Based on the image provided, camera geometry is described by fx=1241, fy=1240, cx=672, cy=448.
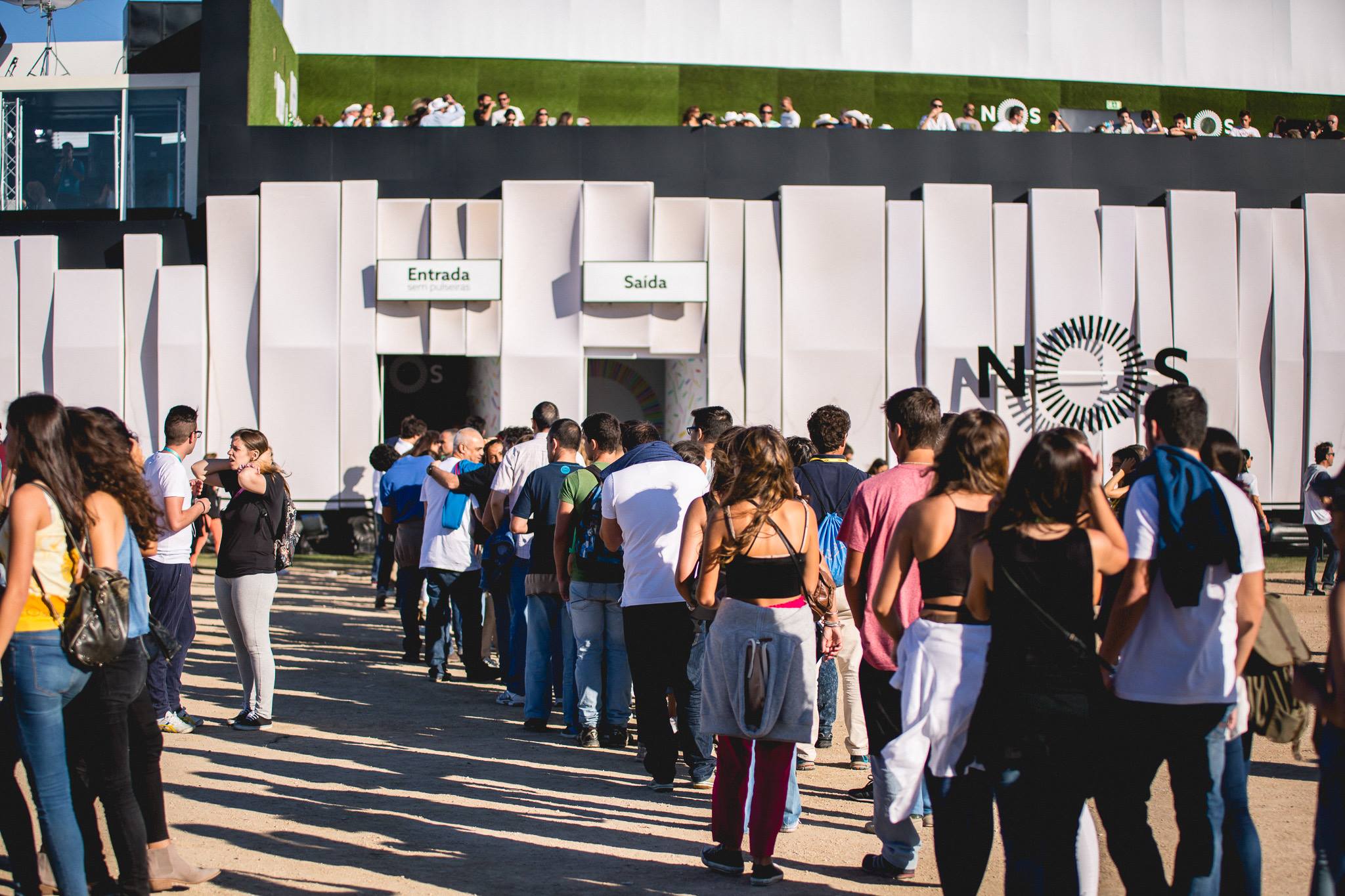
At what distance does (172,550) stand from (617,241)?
1334cm

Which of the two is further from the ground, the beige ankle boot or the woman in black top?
the woman in black top

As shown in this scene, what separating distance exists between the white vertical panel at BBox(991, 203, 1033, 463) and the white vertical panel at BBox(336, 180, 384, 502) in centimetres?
983

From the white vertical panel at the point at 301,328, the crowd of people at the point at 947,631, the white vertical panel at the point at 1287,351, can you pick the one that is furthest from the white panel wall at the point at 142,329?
the white vertical panel at the point at 1287,351

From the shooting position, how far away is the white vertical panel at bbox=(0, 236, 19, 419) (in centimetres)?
1944

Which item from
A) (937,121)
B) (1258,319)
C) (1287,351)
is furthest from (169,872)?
(1287,351)

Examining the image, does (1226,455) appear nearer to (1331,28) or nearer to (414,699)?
(414,699)

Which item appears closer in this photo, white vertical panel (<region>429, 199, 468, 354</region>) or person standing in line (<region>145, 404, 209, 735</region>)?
person standing in line (<region>145, 404, 209, 735</region>)

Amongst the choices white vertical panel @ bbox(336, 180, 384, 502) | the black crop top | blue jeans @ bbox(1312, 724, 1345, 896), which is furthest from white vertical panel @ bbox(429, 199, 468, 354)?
blue jeans @ bbox(1312, 724, 1345, 896)

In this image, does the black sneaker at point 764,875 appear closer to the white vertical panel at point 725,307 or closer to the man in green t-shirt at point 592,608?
the man in green t-shirt at point 592,608

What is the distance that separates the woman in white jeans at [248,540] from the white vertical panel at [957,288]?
13902 mm

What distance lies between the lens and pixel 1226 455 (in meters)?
→ 4.56

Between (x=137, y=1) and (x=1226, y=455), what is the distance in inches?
826

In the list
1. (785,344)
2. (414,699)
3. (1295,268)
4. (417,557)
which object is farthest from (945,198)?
(414,699)

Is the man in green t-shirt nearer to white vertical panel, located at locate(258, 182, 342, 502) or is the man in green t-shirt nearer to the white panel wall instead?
white vertical panel, located at locate(258, 182, 342, 502)
